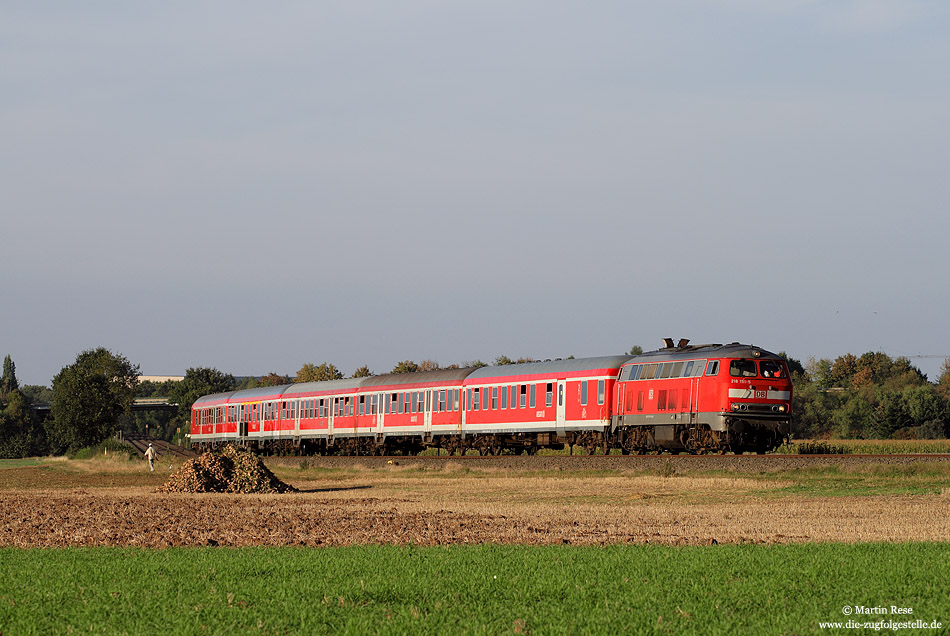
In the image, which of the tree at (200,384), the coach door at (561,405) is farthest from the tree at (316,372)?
the coach door at (561,405)

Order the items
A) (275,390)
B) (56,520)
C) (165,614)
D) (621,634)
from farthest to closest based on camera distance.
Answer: (275,390)
(56,520)
(165,614)
(621,634)

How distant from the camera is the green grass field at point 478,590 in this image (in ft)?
35.4

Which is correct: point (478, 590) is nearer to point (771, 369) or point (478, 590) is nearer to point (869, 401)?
point (771, 369)

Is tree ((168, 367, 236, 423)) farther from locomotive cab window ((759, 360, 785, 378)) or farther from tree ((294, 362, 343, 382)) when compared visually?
locomotive cab window ((759, 360, 785, 378))

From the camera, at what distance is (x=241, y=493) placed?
37219 millimetres

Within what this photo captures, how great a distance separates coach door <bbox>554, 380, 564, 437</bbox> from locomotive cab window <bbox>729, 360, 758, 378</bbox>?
964 centimetres

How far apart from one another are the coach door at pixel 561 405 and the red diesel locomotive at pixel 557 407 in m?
0.05

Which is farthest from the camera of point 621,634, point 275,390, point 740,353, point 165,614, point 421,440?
point 275,390

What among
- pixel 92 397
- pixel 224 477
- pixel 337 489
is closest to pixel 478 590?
pixel 224 477

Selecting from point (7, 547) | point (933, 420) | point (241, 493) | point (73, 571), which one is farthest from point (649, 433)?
point (933, 420)

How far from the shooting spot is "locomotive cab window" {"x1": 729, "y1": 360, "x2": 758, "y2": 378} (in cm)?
3969

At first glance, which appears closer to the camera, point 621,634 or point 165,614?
point 621,634

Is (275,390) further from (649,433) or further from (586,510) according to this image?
(586,510)

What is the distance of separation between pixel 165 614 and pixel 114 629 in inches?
30.6
